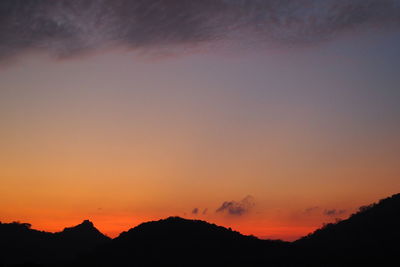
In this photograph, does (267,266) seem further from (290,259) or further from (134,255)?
(134,255)

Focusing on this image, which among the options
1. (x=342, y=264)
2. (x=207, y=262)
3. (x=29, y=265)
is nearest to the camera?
(x=29, y=265)

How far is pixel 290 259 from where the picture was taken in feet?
591

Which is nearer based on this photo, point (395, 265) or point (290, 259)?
point (395, 265)

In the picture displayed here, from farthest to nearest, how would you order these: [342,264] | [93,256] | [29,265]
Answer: [93,256]
[342,264]
[29,265]

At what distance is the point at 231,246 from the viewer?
198750mm

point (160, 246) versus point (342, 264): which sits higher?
point (160, 246)

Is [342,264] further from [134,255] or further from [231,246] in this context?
[134,255]

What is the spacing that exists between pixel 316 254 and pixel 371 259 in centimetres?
2541

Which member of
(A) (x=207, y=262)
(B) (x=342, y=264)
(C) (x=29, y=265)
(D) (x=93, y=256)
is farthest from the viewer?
Answer: (D) (x=93, y=256)

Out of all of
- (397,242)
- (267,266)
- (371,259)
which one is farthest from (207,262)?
(397,242)

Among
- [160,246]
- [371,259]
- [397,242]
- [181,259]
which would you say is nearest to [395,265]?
[371,259]

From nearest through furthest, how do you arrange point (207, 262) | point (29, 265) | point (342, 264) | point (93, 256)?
point (29, 265), point (342, 264), point (207, 262), point (93, 256)

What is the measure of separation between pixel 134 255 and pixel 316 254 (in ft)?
289

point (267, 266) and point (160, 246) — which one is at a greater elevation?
point (160, 246)
